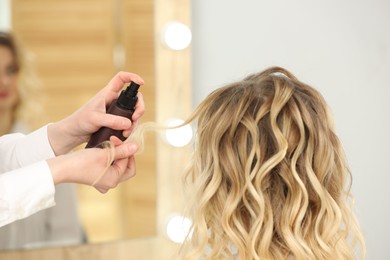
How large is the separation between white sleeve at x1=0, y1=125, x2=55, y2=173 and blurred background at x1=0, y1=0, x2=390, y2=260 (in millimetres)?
421

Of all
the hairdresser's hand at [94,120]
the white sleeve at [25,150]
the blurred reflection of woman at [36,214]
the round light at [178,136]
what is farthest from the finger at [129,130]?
the round light at [178,136]

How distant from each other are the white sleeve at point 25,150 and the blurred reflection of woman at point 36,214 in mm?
353

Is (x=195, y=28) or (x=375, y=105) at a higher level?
(x=195, y=28)

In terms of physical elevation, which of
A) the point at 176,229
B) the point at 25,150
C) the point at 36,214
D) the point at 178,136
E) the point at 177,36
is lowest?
the point at 176,229

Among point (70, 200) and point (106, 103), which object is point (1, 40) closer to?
point (70, 200)

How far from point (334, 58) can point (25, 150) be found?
3.80 feet

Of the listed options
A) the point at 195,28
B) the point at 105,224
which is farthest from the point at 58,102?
the point at 195,28

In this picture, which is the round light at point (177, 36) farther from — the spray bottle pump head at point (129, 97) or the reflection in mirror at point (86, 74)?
the spray bottle pump head at point (129, 97)

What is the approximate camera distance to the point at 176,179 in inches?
75.2

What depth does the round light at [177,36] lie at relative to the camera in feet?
6.20

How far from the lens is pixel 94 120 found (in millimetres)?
1154

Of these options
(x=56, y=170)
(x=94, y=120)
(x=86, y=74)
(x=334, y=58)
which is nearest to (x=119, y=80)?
(x=94, y=120)

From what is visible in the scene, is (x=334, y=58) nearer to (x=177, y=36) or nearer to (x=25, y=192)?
(x=177, y=36)

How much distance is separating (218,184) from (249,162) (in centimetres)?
6
